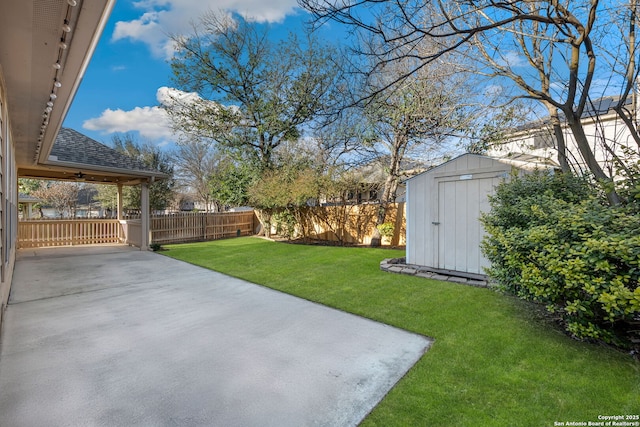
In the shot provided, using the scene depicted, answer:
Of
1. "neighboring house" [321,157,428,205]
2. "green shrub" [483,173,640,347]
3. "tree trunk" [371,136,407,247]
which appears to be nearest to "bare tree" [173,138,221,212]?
"neighboring house" [321,157,428,205]

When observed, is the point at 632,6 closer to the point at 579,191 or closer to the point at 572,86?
the point at 572,86

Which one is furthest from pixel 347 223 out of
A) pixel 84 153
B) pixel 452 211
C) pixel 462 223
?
pixel 84 153

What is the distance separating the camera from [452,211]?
554 centimetres

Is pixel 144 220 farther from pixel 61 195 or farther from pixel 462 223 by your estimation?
pixel 61 195

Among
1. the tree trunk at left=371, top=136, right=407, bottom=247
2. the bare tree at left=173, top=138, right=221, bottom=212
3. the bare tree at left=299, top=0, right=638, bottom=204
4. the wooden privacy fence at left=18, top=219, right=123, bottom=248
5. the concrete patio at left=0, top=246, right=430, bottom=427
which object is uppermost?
the bare tree at left=173, top=138, right=221, bottom=212

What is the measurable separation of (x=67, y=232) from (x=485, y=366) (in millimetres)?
13846

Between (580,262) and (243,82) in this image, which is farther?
(243,82)

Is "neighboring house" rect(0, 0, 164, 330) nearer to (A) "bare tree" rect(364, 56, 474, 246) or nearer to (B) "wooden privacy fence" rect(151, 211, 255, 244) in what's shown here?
(A) "bare tree" rect(364, 56, 474, 246)

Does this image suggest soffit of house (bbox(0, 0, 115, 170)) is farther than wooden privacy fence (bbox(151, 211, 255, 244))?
No

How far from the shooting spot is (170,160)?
21.8 m

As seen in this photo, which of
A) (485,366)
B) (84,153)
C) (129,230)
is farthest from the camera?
(129,230)

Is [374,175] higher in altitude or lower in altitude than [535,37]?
lower

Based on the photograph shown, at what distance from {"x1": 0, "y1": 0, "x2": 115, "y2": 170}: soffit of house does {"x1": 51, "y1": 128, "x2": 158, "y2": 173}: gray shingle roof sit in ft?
14.3

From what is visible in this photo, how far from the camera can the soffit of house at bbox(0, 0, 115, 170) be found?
7.52 feet
